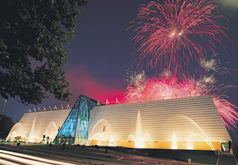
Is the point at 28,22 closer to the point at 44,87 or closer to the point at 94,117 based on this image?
the point at 44,87

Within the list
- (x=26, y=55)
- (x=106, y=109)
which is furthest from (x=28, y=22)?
(x=106, y=109)

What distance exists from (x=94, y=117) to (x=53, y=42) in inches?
1305

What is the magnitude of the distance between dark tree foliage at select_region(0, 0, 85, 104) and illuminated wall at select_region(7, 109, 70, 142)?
36.2 m

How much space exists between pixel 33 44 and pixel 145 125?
89.5 feet

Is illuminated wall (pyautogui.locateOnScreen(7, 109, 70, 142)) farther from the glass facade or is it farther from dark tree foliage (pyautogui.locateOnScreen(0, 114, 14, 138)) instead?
dark tree foliage (pyautogui.locateOnScreen(0, 114, 14, 138))

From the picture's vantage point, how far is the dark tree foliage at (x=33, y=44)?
8.22 m

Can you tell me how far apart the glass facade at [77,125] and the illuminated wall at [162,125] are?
1582 mm

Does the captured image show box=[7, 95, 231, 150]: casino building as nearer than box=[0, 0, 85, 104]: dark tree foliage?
No

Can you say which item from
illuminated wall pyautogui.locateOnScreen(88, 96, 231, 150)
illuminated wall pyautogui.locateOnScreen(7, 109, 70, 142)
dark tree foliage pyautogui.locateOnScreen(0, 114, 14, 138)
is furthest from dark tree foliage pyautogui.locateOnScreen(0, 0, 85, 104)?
dark tree foliage pyautogui.locateOnScreen(0, 114, 14, 138)

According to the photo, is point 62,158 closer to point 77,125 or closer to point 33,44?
point 33,44

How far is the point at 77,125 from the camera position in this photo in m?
37.7

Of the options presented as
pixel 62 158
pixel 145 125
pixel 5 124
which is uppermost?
pixel 145 125

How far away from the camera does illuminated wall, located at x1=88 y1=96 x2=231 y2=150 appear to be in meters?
25.7

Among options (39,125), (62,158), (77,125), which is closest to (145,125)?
(77,125)
